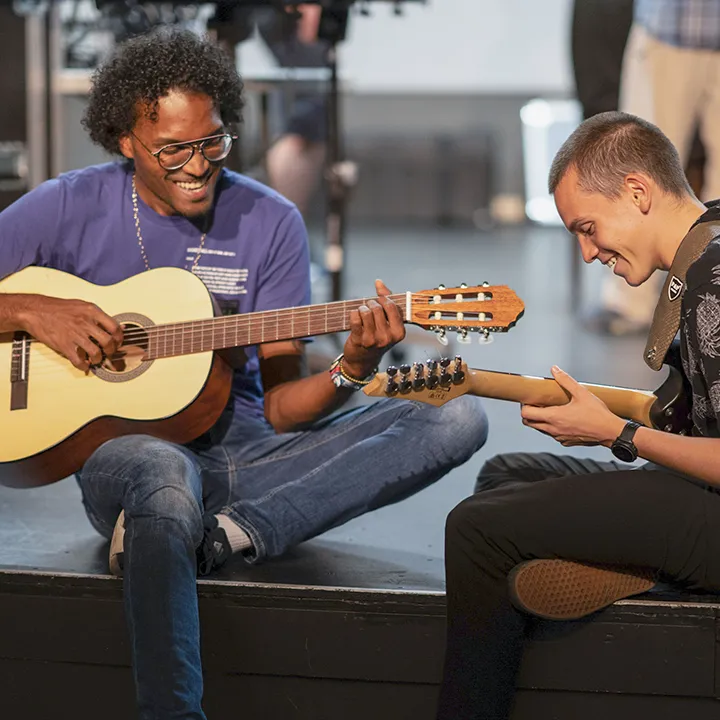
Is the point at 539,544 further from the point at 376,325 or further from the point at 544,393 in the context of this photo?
the point at 376,325

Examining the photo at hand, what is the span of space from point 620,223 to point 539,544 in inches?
19.5

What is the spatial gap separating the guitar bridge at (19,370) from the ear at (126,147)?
41 cm

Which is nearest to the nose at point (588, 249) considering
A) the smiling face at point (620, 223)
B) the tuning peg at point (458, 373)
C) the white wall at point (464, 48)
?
the smiling face at point (620, 223)

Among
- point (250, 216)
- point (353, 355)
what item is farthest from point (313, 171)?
point (353, 355)

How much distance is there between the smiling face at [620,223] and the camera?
176 centimetres

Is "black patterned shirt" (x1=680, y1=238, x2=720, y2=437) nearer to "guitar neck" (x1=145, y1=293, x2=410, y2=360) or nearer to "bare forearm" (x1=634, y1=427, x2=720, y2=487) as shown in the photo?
"bare forearm" (x1=634, y1=427, x2=720, y2=487)

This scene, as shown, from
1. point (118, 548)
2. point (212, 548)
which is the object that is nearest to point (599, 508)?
point (212, 548)

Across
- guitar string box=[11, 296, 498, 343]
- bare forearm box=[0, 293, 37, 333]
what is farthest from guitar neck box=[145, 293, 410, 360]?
bare forearm box=[0, 293, 37, 333]

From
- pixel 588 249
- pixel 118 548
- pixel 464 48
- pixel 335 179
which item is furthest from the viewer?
pixel 464 48

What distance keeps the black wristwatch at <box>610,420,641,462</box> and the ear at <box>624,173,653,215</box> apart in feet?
1.08

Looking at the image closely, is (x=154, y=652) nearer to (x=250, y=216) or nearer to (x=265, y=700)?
(x=265, y=700)

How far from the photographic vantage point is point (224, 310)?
2238 mm

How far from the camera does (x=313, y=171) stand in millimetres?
5211

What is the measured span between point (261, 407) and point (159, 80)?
2.14 feet
